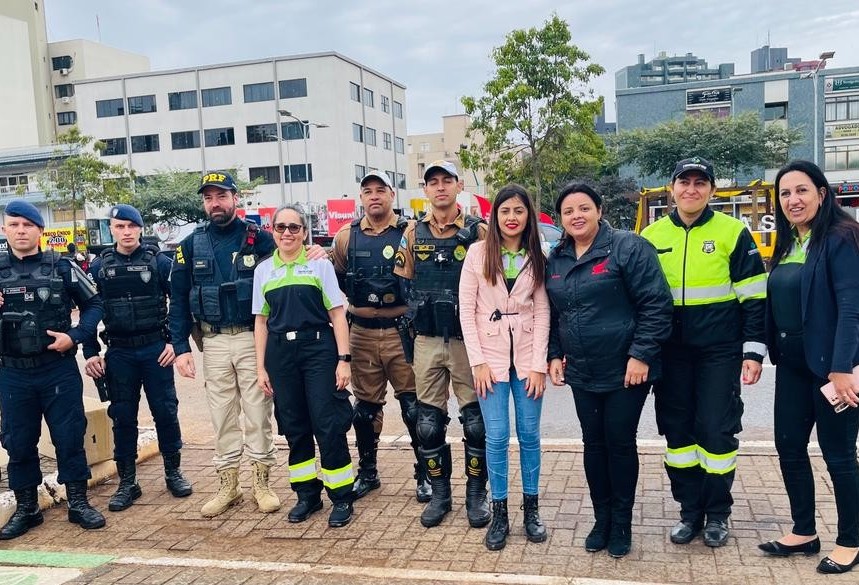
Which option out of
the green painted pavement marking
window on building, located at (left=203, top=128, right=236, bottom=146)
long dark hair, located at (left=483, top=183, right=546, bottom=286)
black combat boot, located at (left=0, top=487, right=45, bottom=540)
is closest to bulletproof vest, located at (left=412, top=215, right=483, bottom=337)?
long dark hair, located at (left=483, top=183, right=546, bottom=286)

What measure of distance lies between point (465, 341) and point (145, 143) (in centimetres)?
5705

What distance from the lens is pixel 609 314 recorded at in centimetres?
388

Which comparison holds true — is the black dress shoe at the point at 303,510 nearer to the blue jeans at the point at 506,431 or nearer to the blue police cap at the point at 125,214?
the blue jeans at the point at 506,431

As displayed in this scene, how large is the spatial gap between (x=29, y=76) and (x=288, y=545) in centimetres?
7111

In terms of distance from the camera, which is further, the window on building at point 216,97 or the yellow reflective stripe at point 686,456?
the window on building at point 216,97

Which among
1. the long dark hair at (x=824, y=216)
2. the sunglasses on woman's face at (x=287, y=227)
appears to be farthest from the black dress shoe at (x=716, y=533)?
the sunglasses on woman's face at (x=287, y=227)

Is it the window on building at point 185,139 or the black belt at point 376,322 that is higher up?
the window on building at point 185,139

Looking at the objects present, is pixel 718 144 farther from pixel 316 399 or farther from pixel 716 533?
pixel 316 399

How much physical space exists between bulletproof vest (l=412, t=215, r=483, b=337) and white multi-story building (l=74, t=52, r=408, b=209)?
45.6 m

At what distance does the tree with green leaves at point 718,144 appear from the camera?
4219 centimetres

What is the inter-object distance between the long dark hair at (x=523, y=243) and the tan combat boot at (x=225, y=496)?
91.7 inches

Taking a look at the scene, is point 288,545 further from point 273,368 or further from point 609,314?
point 609,314

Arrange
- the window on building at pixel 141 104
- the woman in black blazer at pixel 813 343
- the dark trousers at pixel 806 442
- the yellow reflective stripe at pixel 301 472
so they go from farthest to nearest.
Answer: the window on building at pixel 141 104 < the yellow reflective stripe at pixel 301 472 < the dark trousers at pixel 806 442 < the woman in black blazer at pixel 813 343

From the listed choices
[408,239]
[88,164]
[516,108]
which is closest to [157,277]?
[408,239]
